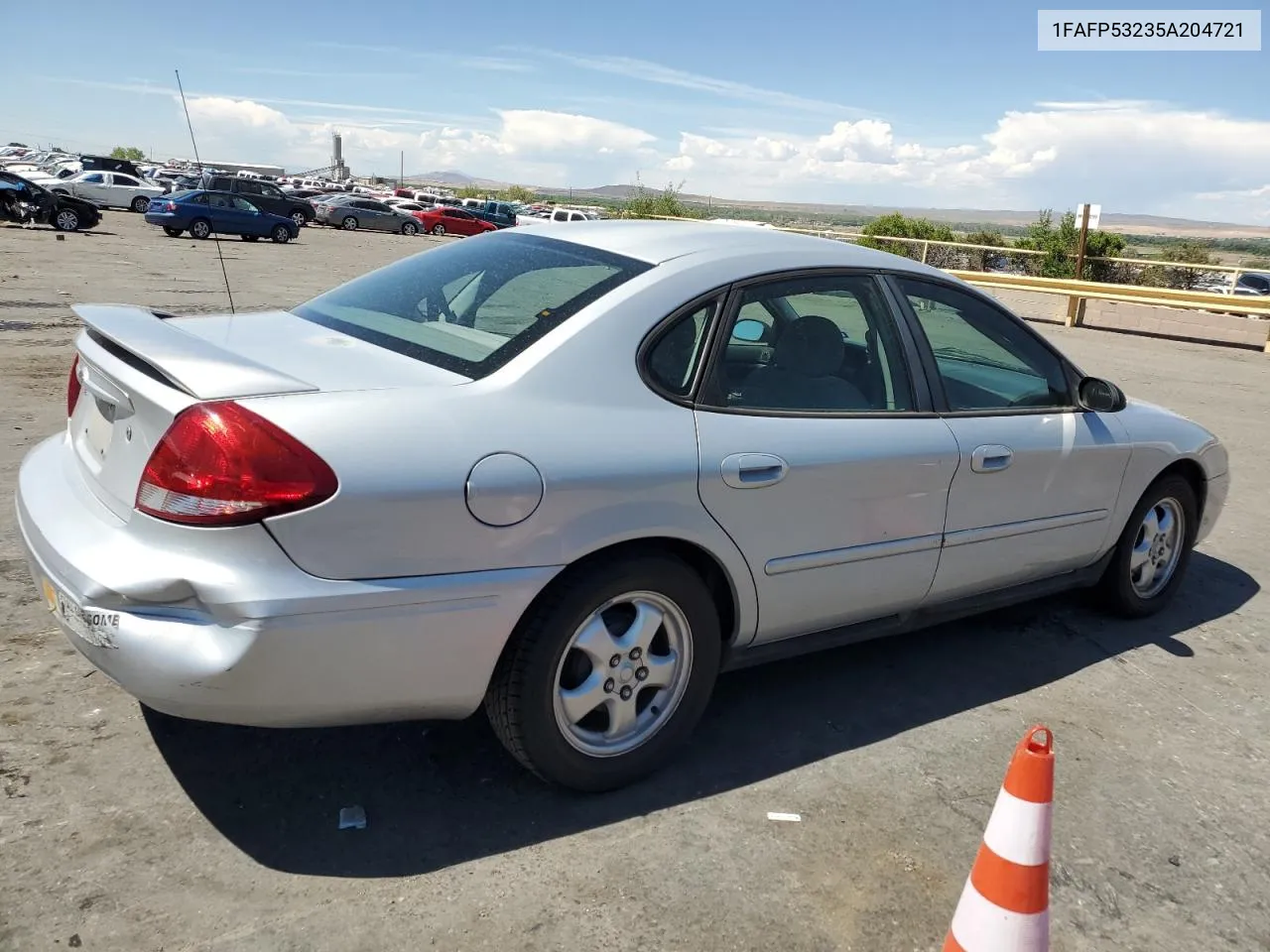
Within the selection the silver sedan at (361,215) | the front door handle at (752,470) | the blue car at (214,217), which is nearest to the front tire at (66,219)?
the blue car at (214,217)

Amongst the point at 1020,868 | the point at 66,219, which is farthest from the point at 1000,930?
the point at 66,219

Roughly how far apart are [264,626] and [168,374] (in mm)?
706

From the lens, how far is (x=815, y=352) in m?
3.68

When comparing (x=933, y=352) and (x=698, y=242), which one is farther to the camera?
(x=933, y=352)

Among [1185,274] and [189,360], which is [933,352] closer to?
[189,360]

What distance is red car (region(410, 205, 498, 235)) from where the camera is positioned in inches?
1783

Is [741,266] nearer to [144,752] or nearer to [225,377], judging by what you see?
[225,377]

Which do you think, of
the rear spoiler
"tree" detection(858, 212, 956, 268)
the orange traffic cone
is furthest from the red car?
the orange traffic cone

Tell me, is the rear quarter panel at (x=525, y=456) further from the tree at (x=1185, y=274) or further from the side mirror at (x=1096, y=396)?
the tree at (x=1185, y=274)

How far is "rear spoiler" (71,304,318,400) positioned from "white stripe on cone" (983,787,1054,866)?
73.8 inches

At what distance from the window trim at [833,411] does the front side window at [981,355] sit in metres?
0.11

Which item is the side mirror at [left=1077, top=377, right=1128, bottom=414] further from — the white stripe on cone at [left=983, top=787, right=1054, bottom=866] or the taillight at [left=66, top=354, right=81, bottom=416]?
the taillight at [left=66, top=354, right=81, bottom=416]

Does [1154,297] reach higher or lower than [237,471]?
higher

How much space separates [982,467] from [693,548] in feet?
4.21
